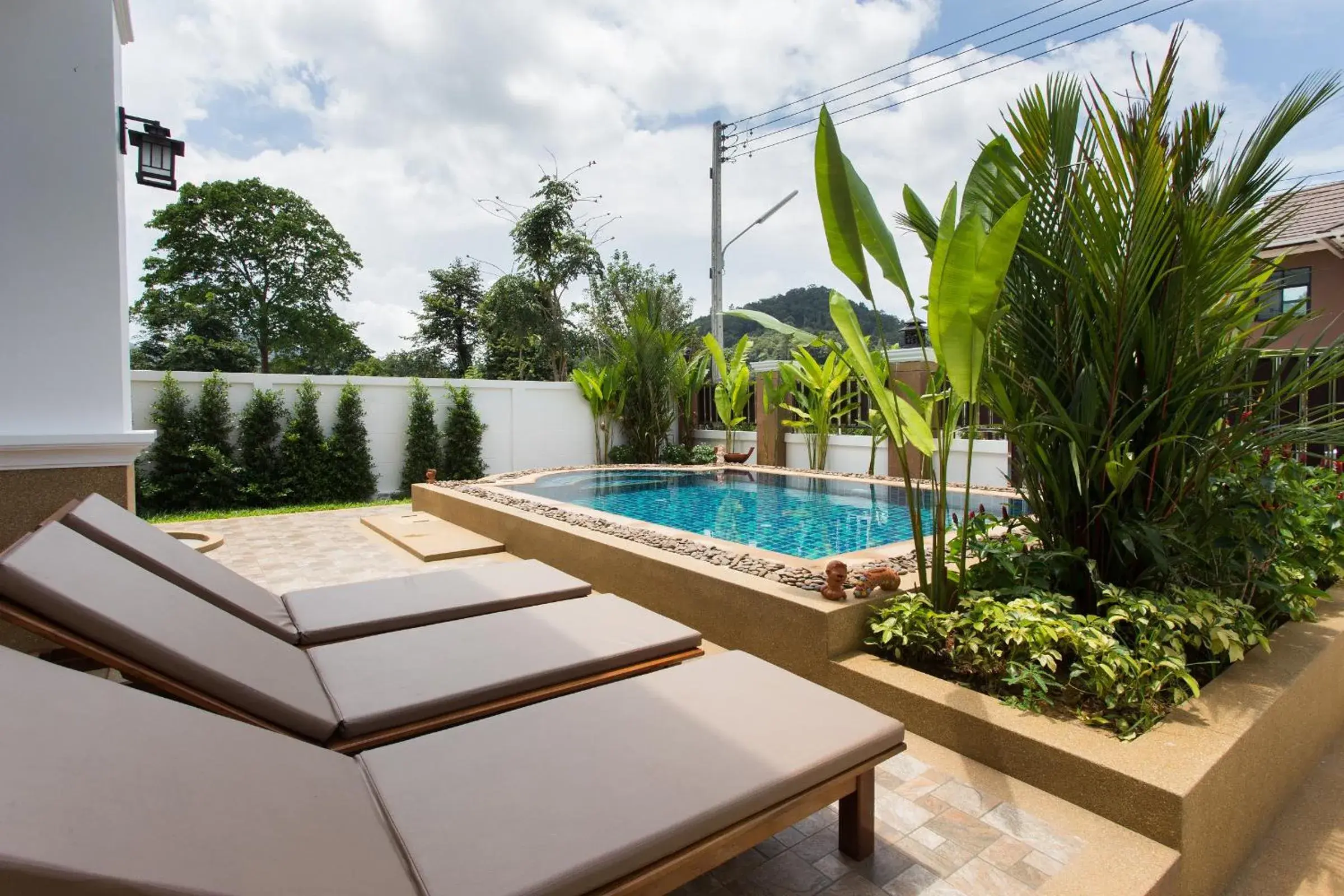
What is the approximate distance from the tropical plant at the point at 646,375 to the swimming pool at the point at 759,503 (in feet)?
6.77

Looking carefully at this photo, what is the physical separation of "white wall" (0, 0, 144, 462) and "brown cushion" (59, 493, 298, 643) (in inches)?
36.6

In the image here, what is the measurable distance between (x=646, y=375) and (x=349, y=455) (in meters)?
4.89

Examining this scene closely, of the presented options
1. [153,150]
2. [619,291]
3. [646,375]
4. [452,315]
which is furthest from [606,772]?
[452,315]

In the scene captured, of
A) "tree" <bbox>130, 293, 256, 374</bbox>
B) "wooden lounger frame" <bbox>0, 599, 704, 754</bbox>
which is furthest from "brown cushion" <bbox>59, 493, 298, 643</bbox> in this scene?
"tree" <bbox>130, 293, 256, 374</bbox>

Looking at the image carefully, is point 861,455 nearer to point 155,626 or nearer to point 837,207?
point 837,207

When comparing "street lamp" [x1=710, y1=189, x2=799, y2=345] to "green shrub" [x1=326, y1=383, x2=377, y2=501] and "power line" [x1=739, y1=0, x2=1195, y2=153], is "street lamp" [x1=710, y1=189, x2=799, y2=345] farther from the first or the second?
"green shrub" [x1=326, y1=383, x2=377, y2=501]

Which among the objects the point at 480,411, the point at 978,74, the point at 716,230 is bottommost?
the point at 480,411

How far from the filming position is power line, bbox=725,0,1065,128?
35.3 ft

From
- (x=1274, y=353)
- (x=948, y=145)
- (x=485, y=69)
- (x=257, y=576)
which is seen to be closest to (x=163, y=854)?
(x=1274, y=353)

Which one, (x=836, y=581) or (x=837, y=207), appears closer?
(x=837, y=207)

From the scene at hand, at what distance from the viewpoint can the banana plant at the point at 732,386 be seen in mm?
11094

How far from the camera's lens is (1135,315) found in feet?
8.60

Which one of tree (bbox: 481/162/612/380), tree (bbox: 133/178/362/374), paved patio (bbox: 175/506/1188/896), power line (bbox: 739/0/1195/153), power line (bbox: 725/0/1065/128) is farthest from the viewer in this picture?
tree (bbox: 133/178/362/374)

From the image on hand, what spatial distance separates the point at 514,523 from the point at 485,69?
709cm
